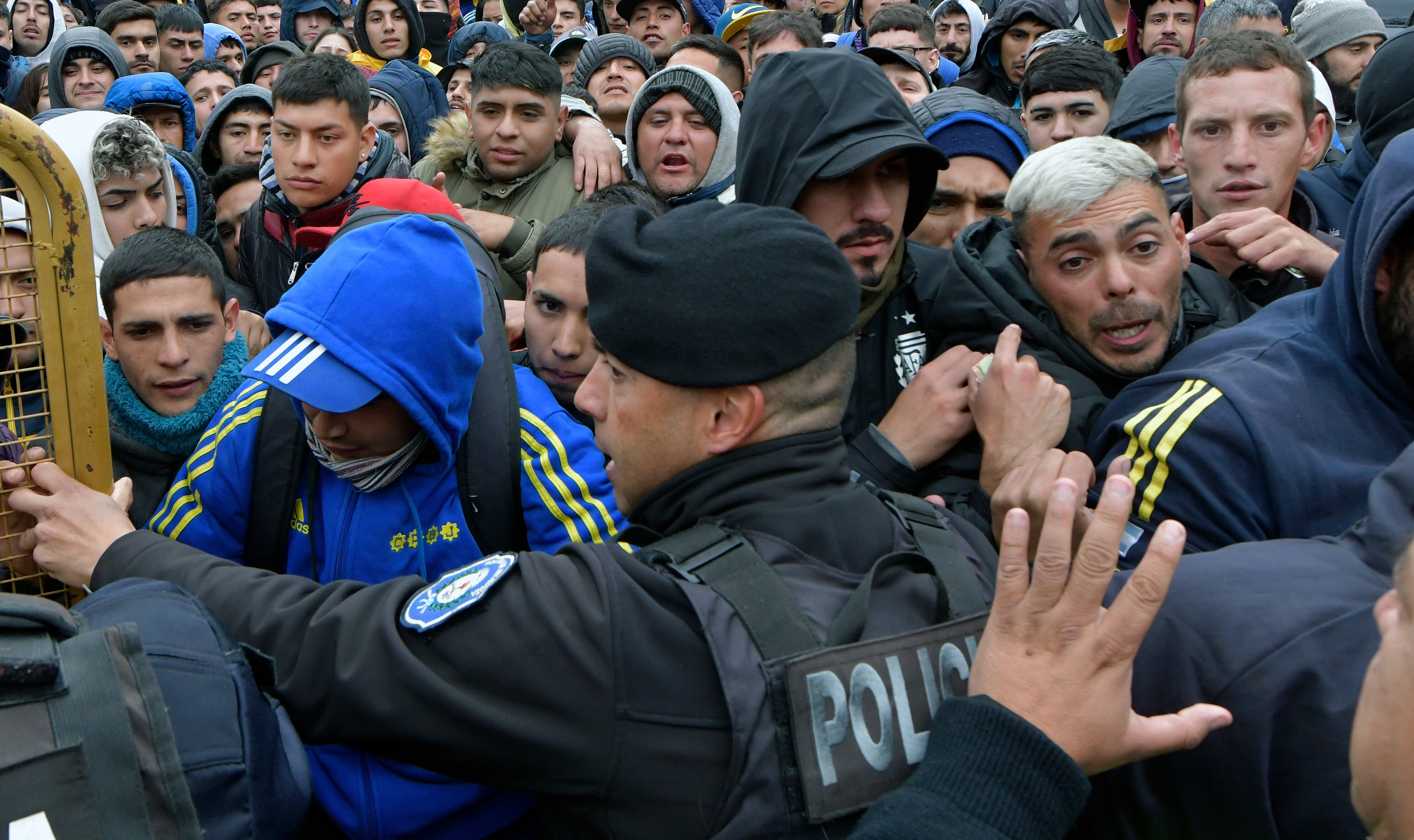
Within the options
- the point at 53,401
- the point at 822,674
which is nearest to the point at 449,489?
the point at 53,401

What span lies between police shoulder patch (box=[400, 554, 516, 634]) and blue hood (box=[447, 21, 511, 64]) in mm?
7483

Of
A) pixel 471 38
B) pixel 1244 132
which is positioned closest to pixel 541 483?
pixel 1244 132

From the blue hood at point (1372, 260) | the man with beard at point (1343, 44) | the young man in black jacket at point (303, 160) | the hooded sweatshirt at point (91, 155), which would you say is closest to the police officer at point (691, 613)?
the blue hood at point (1372, 260)

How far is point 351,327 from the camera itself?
6.47 ft

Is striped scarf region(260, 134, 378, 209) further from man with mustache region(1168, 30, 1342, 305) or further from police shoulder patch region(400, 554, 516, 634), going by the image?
police shoulder patch region(400, 554, 516, 634)

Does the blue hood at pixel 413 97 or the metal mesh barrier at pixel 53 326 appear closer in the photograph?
the metal mesh barrier at pixel 53 326

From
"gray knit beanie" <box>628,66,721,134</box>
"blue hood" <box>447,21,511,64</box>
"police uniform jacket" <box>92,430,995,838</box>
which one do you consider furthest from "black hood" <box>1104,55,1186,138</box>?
"blue hood" <box>447,21,511,64</box>

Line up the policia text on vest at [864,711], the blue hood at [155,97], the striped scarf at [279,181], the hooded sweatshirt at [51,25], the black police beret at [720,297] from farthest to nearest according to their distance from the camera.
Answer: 1. the hooded sweatshirt at [51,25]
2. the blue hood at [155,97]
3. the striped scarf at [279,181]
4. the black police beret at [720,297]
5. the policia text on vest at [864,711]

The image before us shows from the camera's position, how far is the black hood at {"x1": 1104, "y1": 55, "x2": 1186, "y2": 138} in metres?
4.19

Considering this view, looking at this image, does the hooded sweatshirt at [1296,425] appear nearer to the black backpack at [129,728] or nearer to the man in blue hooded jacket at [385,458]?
the man in blue hooded jacket at [385,458]

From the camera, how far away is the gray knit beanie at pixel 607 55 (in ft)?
20.2

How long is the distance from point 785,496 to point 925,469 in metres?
1.13

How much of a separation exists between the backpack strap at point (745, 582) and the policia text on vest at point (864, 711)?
1.5 inches

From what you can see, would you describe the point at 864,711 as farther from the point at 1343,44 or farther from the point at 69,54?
the point at 69,54
